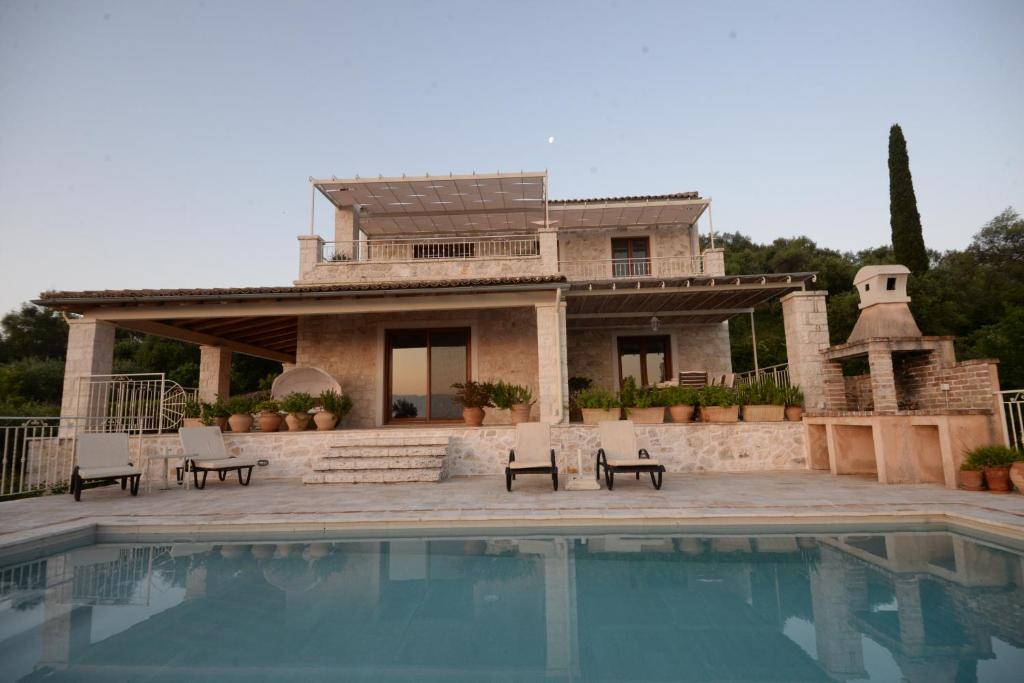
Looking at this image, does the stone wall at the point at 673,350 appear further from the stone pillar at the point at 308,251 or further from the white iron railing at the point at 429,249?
the stone pillar at the point at 308,251

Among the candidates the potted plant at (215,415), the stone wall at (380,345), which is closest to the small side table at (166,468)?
the potted plant at (215,415)

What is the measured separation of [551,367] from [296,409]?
15.8 ft

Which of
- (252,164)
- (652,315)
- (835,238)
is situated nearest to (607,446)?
(652,315)

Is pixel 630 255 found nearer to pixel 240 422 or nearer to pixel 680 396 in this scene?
pixel 680 396

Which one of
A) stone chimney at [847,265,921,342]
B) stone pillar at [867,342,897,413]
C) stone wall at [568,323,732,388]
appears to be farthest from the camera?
stone wall at [568,323,732,388]

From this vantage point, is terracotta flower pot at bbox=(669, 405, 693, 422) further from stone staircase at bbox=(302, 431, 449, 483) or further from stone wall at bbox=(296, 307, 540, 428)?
stone staircase at bbox=(302, 431, 449, 483)

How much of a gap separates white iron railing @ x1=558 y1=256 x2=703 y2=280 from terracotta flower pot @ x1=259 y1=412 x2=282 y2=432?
848cm

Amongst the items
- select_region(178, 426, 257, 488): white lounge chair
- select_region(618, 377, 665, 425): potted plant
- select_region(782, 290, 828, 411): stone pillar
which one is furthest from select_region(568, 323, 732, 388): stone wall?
select_region(178, 426, 257, 488): white lounge chair

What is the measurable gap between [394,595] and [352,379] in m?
8.25

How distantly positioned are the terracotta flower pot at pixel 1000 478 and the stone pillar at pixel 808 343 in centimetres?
301

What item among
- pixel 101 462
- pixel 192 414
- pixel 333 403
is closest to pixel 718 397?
pixel 333 403

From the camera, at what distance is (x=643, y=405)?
8.84 meters

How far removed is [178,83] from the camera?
11656 millimetres

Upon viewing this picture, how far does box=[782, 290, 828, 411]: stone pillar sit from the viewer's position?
8953mm
